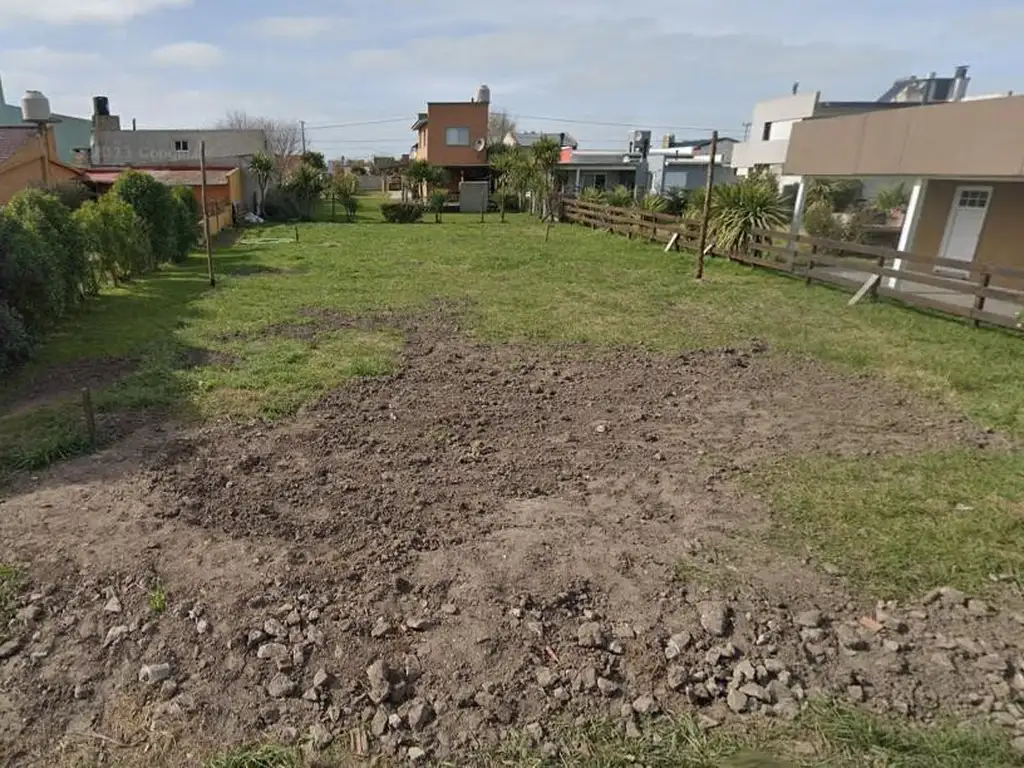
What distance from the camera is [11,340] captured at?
255 inches

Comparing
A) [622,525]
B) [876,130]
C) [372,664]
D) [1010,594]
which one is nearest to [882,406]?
[1010,594]

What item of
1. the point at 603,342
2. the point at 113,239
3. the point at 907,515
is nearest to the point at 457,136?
the point at 113,239

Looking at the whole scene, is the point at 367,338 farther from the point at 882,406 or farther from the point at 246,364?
the point at 882,406

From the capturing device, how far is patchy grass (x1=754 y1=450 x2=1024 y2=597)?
3.55 metres

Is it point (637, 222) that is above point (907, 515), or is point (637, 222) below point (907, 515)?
above

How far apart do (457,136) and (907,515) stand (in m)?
38.3

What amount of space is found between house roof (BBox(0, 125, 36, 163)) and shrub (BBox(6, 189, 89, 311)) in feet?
37.2

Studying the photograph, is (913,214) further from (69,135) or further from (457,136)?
(69,135)

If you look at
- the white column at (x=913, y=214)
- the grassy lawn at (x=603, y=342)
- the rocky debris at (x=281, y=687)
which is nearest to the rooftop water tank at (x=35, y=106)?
the grassy lawn at (x=603, y=342)

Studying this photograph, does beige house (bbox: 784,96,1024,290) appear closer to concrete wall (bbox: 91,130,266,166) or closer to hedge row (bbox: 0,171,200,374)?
hedge row (bbox: 0,171,200,374)

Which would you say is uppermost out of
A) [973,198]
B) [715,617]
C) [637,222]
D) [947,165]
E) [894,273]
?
[947,165]

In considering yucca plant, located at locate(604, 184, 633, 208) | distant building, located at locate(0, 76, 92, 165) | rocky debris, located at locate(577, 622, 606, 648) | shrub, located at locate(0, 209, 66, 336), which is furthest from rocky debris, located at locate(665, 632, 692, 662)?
distant building, located at locate(0, 76, 92, 165)

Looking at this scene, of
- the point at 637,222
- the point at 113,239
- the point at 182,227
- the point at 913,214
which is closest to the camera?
the point at 113,239

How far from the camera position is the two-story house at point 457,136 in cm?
3753
